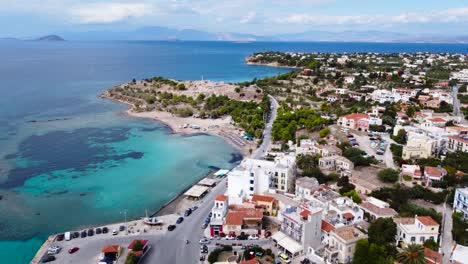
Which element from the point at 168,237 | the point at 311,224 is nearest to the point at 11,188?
the point at 168,237

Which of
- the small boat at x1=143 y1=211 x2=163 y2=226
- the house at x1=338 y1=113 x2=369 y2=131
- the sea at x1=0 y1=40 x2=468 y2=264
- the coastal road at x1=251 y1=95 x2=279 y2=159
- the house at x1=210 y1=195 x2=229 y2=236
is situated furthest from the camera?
the house at x1=338 y1=113 x2=369 y2=131

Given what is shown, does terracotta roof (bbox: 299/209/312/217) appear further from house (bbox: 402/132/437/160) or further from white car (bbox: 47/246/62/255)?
house (bbox: 402/132/437/160)

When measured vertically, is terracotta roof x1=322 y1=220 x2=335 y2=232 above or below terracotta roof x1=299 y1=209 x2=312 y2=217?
below

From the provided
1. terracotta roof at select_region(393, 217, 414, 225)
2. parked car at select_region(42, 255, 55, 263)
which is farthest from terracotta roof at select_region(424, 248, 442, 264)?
parked car at select_region(42, 255, 55, 263)

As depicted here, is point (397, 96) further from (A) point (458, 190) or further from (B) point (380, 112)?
(A) point (458, 190)

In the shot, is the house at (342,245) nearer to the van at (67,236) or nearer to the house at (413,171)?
the house at (413,171)

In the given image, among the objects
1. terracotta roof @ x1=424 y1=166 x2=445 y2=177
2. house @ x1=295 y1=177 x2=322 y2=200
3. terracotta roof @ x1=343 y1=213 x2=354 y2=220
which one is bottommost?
terracotta roof @ x1=343 y1=213 x2=354 y2=220
